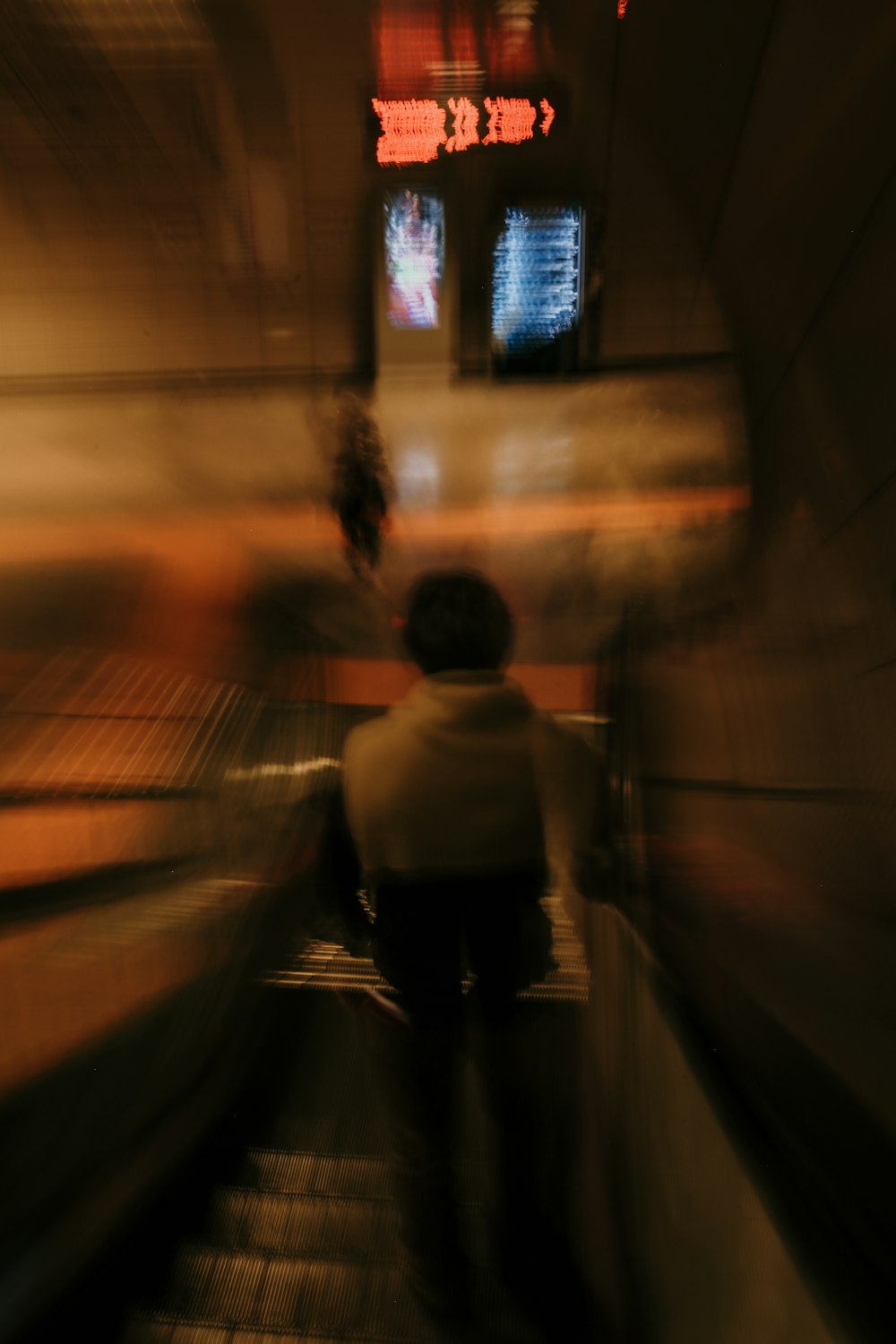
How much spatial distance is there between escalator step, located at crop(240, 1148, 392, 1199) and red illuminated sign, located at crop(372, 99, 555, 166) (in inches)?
85.9

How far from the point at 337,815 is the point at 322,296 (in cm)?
118

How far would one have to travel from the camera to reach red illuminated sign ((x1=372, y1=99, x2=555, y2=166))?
1.42 metres

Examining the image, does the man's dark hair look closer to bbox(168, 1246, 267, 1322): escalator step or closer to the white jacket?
the white jacket

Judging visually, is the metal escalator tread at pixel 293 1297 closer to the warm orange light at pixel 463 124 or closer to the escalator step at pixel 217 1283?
the escalator step at pixel 217 1283

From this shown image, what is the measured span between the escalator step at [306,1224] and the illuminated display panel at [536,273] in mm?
1940

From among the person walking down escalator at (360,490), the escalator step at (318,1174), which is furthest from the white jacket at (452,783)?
the escalator step at (318,1174)

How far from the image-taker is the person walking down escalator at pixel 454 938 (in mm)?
1351

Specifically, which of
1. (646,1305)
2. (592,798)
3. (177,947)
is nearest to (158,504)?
(177,947)

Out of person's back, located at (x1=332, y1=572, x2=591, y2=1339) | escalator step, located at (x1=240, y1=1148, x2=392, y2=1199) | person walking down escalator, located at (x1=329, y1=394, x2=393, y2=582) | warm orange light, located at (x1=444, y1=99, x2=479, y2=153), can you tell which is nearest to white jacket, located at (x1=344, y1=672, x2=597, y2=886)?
person's back, located at (x1=332, y1=572, x2=591, y2=1339)

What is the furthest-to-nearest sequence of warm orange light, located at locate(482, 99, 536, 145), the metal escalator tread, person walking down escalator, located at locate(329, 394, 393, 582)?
person walking down escalator, located at locate(329, 394, 393, 582)
warm orange light, located at locate(482, 99, 536, 145)
the metal escalator tread

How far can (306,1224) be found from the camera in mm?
1457

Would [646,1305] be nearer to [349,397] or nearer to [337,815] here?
[337,815]

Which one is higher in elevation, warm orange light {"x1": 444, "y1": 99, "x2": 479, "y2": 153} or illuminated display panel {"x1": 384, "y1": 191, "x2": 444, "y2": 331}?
warm orange light {"x1": 444, "y1": 99, "x2": 479, "y2": 153}

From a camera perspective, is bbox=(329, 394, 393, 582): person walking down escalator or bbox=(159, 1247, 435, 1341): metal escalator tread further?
bbox=(329, 394, 393, 582): person walking down escalator
